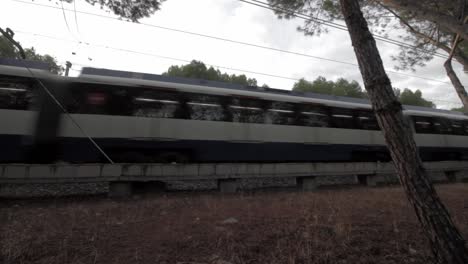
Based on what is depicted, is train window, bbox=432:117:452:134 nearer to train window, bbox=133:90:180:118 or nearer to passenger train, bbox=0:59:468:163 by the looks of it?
passenger train, bbox=0:59:468:163

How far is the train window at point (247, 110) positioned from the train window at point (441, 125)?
9.65 metres

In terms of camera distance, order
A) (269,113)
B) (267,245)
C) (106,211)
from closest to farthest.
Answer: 1. (267,245)
2. (106,211)
3. (269,113)

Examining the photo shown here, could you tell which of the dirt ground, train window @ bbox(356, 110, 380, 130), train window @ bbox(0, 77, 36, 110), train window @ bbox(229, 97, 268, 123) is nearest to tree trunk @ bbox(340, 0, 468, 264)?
the dirt ground

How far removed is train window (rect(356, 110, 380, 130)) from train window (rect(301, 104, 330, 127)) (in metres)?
1.68

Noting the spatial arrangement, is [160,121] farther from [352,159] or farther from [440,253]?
[352,159]

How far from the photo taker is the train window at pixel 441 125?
1048cm

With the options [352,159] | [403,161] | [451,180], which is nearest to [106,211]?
[403,161]

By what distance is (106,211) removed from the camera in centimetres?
412

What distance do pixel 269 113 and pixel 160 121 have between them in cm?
376

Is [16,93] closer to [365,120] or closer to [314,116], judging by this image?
[314,116]

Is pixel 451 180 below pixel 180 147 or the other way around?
below

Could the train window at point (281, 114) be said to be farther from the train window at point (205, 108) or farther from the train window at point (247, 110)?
the train window at point (205, 108)

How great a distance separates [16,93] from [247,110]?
645cm

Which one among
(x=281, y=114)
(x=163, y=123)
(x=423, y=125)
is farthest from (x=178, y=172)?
(x=423, y=125)
